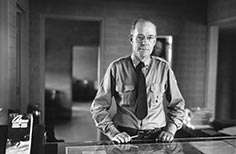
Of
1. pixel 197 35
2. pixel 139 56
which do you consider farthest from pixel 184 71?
pixel 139 56

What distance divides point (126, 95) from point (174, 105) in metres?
0.28

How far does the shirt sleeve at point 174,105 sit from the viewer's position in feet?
5.33

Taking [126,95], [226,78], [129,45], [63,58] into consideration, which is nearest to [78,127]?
[63,58]

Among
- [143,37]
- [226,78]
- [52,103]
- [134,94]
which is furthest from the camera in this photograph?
[52,103]

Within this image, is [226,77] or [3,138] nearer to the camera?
[3,138]

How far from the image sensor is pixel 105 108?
163 cm

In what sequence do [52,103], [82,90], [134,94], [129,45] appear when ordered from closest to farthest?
[134,94] → [129,45] → [52,103] → [82,90]

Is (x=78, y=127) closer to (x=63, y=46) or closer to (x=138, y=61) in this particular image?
(x=63, y=46)

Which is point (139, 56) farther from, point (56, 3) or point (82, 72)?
point (82, 72)

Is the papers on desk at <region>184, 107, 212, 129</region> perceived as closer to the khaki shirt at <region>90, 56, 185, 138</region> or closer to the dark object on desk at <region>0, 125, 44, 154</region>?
the khaki shirt at <region>90, 56, 185, 138</region>

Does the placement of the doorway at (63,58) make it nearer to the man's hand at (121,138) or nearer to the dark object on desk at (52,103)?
the dark object on desk at (52,103)

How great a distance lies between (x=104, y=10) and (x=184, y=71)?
1797 millimetres

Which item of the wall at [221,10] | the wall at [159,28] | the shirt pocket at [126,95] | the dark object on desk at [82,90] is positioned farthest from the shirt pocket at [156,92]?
the dark object on desk at [82,90]

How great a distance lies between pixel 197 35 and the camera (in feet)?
17.4
